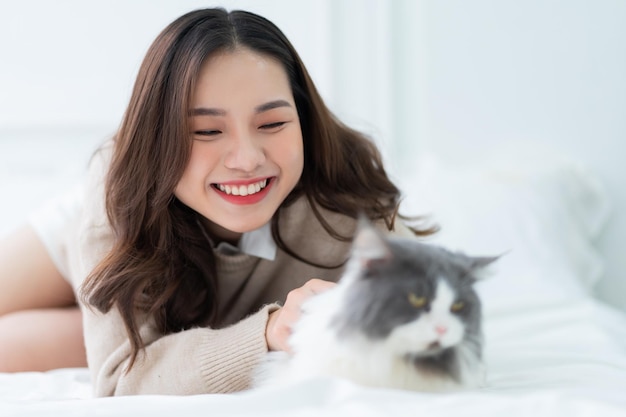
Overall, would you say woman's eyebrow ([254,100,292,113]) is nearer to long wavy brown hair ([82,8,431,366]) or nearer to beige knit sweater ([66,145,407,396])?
long wavy brown hair ([82,8,431,366])

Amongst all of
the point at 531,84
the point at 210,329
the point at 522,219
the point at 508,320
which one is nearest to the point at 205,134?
the point at 210,329

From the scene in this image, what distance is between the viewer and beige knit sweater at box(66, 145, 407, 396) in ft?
3.37

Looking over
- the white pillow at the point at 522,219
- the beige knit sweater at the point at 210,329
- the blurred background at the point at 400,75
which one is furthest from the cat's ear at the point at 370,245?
the blurred background at the point at 400,75

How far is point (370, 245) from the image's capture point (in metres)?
0.73

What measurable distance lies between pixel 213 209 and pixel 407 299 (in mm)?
521

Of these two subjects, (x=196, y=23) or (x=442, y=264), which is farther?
(x=196, y=23)

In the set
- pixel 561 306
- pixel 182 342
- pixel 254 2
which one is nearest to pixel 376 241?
pixel 182 342

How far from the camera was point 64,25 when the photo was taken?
91.3 inches

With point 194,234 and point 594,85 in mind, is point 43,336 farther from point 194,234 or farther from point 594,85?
point 594,85

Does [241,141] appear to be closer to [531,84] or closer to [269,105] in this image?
[269,105]

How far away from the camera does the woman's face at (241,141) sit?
1059mm


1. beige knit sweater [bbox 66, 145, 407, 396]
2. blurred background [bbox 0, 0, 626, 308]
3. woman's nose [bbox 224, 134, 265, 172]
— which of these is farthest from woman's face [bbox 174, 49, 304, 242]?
blurred background [bbox 0, 0, 626, 308]

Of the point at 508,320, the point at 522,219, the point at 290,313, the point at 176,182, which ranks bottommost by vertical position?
the point at 508,320

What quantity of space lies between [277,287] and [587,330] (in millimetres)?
639
